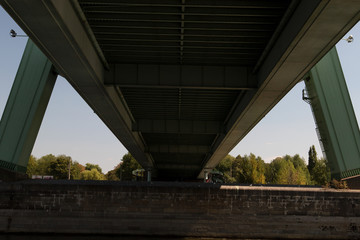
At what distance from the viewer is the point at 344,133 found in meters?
26.0

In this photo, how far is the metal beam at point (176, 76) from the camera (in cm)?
1805

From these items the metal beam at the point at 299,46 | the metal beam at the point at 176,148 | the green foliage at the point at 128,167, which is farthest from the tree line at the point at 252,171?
the metal beam at the point at 176,148

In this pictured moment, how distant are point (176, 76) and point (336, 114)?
44.1 feet

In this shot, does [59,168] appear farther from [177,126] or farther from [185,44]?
[185,44]

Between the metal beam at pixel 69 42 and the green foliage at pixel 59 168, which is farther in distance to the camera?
the green foliage at pixel 59 168

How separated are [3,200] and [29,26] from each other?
52.5 ft

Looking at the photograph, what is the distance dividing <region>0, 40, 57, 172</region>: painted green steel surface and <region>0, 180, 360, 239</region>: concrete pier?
1983mm

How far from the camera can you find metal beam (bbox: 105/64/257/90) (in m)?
18.0

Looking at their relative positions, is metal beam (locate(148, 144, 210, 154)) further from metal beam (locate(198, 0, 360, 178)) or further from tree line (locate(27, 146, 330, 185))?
metal beam (locate(198, 0, 360, 178))

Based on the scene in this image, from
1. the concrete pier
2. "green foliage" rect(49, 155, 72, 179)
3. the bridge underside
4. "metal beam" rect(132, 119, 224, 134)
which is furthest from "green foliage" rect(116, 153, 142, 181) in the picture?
the bridge underside

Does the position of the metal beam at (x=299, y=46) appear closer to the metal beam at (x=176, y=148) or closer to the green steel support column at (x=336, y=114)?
the green steel support column at (x=336, y=114)

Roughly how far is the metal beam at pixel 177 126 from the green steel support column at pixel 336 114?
8227mm

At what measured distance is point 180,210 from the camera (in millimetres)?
24094

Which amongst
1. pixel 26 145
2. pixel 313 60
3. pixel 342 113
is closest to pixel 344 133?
pixel 342 113
